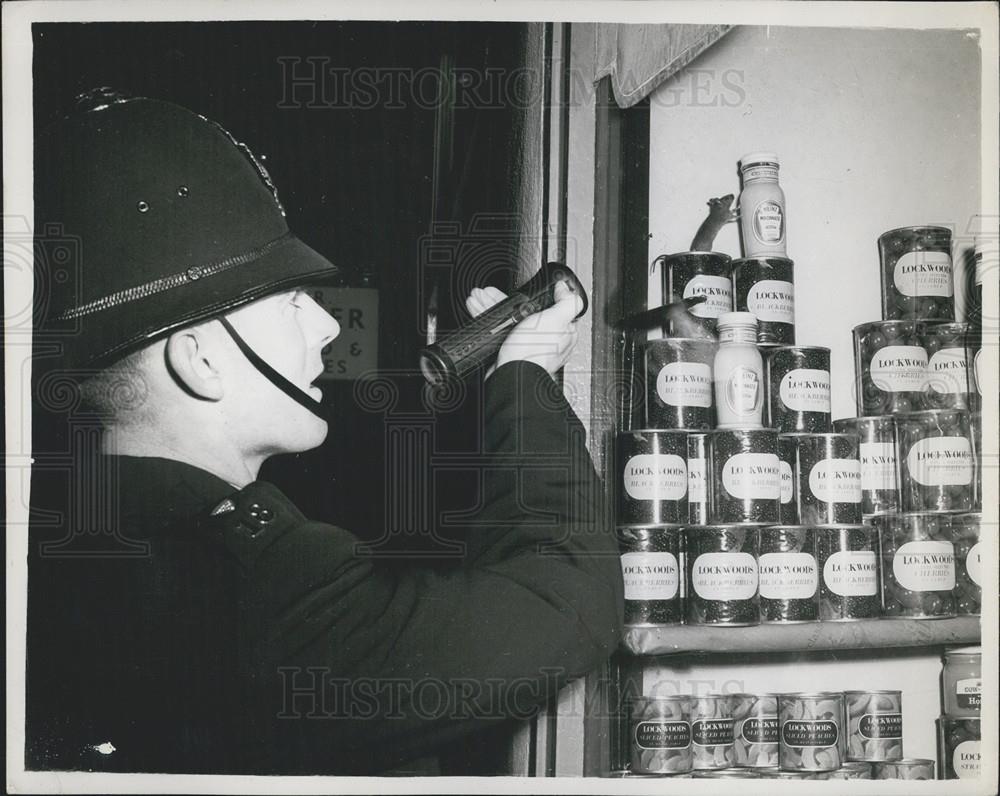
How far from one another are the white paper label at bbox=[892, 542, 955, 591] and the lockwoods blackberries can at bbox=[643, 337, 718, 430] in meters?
0.30

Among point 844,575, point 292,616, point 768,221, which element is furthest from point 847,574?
point 292,616

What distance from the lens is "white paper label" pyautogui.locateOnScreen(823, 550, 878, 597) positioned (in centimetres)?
119

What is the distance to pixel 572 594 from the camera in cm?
112

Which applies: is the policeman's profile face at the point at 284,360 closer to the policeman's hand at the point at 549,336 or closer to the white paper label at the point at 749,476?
the policeman's hand at the point at 549,336

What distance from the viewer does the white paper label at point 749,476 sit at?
1.15 metres

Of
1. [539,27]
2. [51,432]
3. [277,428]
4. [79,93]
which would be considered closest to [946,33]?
[539,27]

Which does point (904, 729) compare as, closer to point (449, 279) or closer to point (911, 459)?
point (911, 459)

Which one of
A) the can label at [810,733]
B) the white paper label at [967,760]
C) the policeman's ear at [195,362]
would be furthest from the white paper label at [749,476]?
the policeman's ear at [195,362]

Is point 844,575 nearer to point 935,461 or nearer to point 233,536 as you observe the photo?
point 935,461

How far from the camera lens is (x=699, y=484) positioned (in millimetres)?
1168

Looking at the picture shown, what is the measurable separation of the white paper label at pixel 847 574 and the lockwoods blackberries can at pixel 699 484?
0.58 feet

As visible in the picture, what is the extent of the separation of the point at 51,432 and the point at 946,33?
1.28 m

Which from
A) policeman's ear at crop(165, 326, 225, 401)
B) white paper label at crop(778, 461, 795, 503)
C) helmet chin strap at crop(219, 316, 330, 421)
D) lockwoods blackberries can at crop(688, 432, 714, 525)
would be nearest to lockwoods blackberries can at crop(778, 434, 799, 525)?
white paper label at crop(778, 461, 795, 503)

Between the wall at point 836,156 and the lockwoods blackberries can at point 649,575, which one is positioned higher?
the wall at point 836,156
